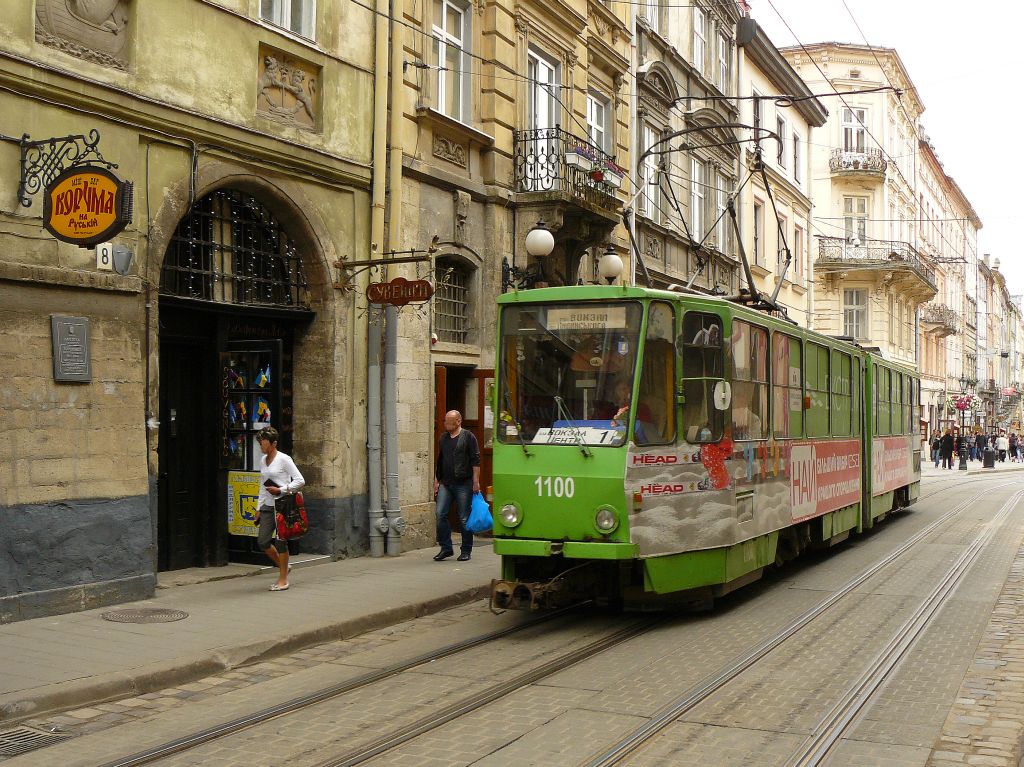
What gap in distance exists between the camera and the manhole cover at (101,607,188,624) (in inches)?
370

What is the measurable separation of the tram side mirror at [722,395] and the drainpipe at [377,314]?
5.18 meters

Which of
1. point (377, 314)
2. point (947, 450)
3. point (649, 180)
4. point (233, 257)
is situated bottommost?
point (947, 450)

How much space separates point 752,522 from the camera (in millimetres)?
10930

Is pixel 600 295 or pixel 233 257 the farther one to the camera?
pixel 233 257

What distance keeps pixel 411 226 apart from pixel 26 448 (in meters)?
6.49

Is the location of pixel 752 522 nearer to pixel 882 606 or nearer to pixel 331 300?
pixel 882 606

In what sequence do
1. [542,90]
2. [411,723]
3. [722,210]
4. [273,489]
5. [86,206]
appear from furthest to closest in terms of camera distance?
[722,210]
[542,90]
[273,489]
[86,206]
[411,723]

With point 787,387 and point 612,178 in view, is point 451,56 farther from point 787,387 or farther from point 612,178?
point 787,387

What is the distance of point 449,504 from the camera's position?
13.7m

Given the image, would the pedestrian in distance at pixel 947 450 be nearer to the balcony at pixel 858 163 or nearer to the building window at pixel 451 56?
the balcony at pixel 858 163

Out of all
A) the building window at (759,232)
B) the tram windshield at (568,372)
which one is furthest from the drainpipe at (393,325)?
the building window at (759,232)

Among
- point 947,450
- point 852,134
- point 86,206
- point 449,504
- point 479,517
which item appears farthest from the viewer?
point 852,134

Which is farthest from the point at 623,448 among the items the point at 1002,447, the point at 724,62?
the point at 1002,447

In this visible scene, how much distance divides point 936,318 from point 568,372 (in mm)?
54086
